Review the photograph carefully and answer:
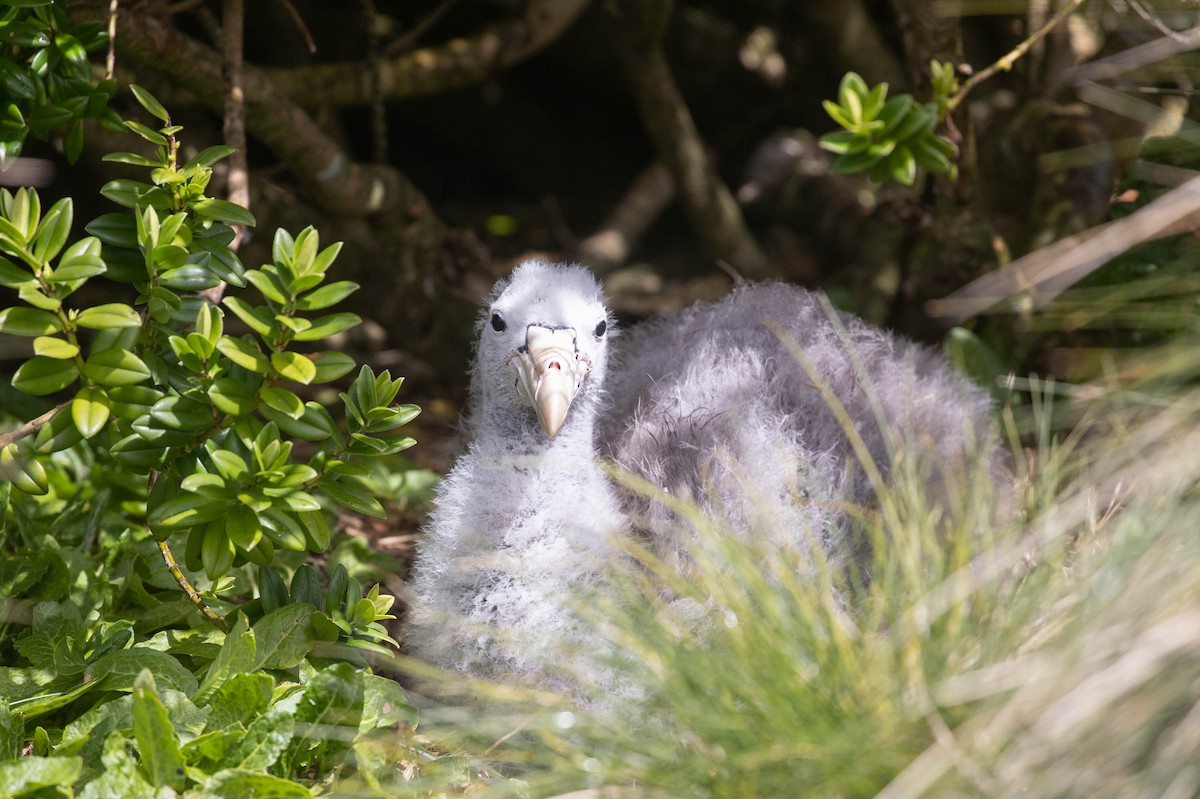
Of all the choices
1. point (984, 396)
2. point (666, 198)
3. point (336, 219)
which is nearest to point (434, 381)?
point (336, 219)

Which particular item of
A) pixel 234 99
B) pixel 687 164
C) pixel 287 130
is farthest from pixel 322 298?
pixel 687 164

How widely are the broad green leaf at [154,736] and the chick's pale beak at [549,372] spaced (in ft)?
2.95

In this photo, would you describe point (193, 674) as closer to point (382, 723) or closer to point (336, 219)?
point (382, 723)

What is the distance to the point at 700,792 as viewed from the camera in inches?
63.3

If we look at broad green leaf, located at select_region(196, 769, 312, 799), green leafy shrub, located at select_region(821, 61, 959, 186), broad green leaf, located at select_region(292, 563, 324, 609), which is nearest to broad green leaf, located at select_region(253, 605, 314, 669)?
broad green leaf, located at select_region(292, 563, 324, 609)

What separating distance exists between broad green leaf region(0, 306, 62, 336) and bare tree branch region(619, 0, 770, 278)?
3.03 m

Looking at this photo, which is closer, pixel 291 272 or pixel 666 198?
pixel 291 272

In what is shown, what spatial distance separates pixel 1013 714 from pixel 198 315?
63.4 inches

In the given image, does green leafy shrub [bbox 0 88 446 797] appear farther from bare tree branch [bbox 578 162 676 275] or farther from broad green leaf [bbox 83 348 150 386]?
bare tree branch [bbox 578 162 676 275]

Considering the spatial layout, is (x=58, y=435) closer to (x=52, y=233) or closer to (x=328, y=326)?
(x=52, y=233)

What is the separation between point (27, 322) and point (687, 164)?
128 inches

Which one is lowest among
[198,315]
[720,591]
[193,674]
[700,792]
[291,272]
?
[193,674]

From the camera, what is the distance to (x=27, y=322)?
191cm

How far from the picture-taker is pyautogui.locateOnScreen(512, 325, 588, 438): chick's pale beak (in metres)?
2.24
